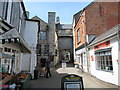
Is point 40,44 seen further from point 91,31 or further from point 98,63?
point 98,63

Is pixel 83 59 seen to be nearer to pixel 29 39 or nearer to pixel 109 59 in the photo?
pixel 109 59

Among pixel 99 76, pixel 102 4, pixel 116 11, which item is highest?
pixel 102 4

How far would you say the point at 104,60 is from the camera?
7336mm

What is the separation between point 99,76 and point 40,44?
13.6 meters

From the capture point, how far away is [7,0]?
5.51m

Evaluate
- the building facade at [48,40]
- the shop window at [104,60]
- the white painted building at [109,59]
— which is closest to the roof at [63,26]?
the building facade at [48,40]

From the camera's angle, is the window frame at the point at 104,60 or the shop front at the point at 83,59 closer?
the window frame at the point at 104,60

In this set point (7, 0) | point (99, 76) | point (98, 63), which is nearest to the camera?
point (7, 0)

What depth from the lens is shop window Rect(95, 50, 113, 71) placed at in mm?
6582

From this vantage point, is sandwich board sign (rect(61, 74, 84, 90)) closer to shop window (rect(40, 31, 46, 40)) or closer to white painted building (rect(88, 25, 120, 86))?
white painted building (rect(88, 25, 120, 86))

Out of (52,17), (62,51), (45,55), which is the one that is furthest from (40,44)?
(62,51)

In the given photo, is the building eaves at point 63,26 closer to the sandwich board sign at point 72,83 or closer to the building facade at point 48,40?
the building facade at point 48,40

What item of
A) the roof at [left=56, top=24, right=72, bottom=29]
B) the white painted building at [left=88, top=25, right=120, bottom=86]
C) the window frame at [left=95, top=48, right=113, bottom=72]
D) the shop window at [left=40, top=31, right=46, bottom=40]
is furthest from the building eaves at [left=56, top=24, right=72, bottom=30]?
the window frame at [left=95, top=48, right=113, bottom=72]

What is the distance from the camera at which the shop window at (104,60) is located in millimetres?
6582
